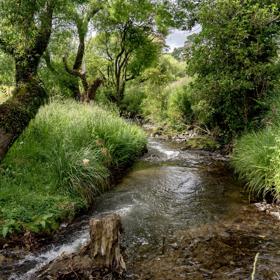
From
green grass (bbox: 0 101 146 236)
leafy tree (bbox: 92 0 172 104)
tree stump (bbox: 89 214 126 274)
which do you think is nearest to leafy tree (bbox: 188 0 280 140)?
green grass (bbox: 0 101 146 236)

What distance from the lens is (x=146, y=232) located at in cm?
522

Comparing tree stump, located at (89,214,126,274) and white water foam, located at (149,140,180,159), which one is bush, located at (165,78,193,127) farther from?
tree stump, located at (89,214,126,274)

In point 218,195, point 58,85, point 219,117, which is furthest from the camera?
point 58,85

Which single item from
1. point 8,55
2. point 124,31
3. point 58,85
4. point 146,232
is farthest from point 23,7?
point 124,31

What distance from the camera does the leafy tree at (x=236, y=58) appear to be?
9195 mm

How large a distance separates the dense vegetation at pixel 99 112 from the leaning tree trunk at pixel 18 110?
0.02 m

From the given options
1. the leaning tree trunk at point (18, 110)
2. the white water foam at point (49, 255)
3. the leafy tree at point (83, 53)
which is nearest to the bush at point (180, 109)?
the leafy tree at point (83, 53)

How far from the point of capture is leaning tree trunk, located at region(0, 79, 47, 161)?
5219 millimetres

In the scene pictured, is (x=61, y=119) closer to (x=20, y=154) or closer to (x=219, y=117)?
(x=20, y=154)

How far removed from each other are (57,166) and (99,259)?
2740 mm

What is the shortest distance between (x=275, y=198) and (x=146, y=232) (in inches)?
108

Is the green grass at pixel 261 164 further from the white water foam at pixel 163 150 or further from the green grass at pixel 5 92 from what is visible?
the green grass at pixel 5 92

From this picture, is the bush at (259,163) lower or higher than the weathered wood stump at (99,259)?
higher

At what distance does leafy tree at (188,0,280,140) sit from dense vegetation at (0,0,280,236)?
0.03 meters
